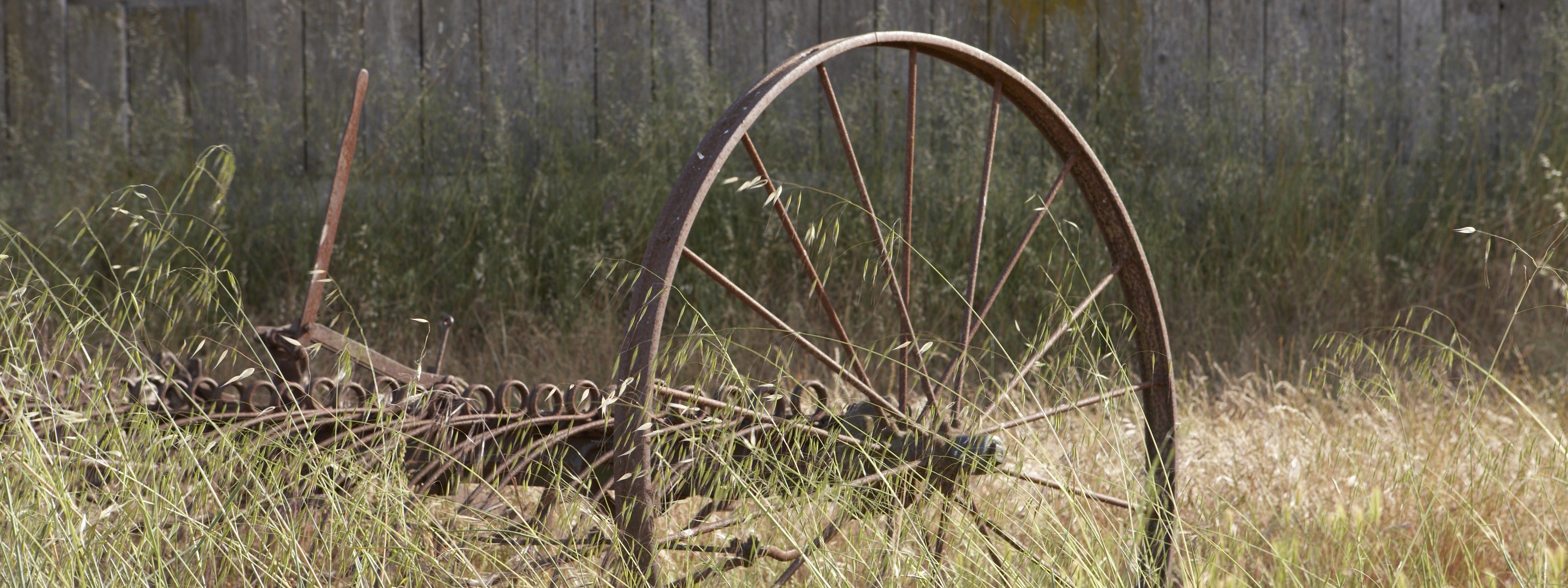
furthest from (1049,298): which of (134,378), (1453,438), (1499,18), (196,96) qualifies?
(196,96)

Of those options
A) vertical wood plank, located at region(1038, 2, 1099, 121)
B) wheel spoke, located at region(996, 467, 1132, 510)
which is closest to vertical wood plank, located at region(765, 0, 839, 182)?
vertical wood plank, located at region(1038, 2, 1099, 121)

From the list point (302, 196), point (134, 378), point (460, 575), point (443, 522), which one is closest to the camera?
point (460, 575)

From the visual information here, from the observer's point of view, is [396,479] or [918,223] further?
[918,223]

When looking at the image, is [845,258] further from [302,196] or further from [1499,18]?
[1499,18]

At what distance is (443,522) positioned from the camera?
1774 millimetres

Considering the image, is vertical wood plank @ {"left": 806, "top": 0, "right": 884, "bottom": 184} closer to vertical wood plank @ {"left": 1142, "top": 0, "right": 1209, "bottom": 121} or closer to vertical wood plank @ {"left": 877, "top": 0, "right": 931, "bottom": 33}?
vertical wood plank @ {"left": 877, "top": 0, "right": 931, "bottom": 33}

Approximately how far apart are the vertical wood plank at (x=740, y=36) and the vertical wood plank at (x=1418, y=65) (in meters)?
2.29

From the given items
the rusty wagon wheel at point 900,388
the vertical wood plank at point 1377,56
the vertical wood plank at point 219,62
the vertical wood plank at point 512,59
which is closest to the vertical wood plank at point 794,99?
the rusty wagon wheel at point 900,388

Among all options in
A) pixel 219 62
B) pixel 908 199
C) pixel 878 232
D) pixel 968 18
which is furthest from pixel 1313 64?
pixel 219 62

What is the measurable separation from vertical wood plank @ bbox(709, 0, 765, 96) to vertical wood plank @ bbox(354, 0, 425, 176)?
1061 millimetres

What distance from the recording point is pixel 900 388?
5.47ft

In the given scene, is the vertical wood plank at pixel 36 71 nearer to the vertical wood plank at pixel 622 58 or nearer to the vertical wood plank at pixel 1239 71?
the vertical wood plank at pixel 622 58

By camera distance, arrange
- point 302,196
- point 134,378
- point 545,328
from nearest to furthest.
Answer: point 134,378
point 545,328
point 302,196

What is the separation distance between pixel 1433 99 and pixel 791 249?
2426 millimetres
